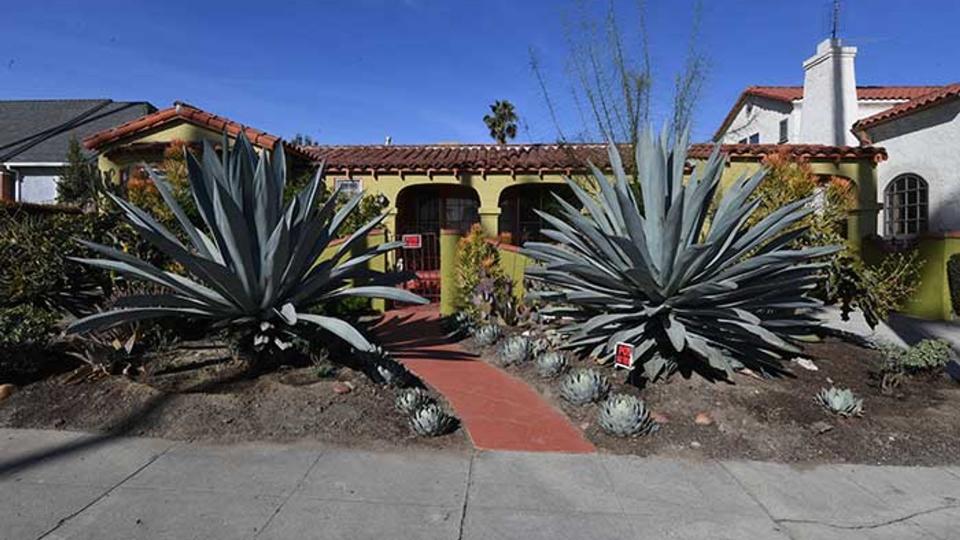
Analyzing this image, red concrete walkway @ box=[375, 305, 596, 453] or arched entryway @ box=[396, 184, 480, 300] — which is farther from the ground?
arched entryway @ box=[396, 184, 480, 300]

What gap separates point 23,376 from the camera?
5355mm

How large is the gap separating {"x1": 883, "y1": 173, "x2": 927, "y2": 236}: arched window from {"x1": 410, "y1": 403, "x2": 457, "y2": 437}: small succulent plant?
43.6ft

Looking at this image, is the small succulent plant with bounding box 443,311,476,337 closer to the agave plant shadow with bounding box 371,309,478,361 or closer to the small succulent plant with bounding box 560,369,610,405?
the agave plant shadow with bounding box 371,309,478,361

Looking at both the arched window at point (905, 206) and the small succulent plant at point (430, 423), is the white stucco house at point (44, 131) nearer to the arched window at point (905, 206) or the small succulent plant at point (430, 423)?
the small succulent plant at point (430, 423)

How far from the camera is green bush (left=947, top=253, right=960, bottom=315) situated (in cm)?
898

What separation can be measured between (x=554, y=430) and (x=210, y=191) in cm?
380

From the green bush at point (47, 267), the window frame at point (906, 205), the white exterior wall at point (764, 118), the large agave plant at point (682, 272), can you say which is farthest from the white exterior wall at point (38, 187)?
the window frame at point (906, 205)

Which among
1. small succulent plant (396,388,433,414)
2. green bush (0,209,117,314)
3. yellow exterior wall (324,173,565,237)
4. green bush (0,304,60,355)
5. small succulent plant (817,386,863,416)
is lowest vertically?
small succulent plant (817,386,863,416)

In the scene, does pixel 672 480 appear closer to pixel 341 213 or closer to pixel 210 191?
pixel 341 213

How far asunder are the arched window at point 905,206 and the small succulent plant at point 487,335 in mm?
11167

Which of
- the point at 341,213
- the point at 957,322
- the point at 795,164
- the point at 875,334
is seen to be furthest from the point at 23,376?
the point at 957,322

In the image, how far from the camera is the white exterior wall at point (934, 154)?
12.1 metres

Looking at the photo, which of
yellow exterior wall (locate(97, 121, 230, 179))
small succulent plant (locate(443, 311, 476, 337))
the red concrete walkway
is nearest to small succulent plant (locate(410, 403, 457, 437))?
the red concrete walkway

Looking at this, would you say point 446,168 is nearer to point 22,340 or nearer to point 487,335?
point 487,335
